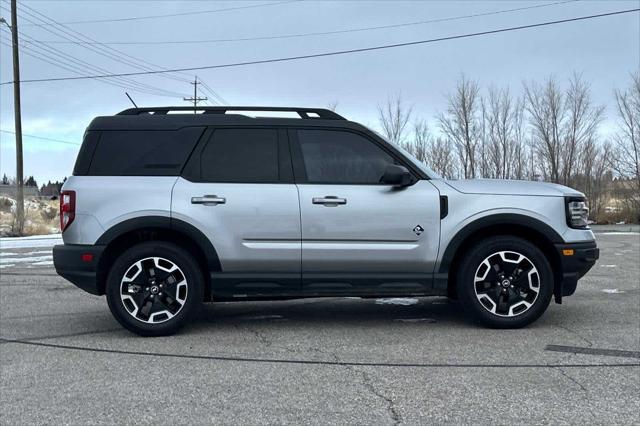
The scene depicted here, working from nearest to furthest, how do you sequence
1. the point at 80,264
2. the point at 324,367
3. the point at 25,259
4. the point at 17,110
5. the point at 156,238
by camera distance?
the point at 324,367 < the point at 80,264 < the point at 156,238 < the point at 25,259 < the point at 17,110

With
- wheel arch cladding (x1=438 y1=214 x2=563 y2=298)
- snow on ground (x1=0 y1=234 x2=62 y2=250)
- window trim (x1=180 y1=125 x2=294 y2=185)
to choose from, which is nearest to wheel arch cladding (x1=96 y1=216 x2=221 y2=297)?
window trim (x1=180 y1=125 x2=294 y2=185)

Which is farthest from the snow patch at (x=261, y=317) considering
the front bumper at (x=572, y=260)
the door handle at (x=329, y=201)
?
the front bumper at (x=572, y=260)

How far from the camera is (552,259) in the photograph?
18.2 ft

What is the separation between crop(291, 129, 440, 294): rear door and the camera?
531 centimetres

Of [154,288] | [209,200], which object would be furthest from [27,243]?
[209,200]

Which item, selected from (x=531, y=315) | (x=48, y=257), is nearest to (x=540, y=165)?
(x=48, y=257)

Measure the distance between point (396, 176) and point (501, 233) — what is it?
1230 millimetres

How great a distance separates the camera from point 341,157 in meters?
5.52

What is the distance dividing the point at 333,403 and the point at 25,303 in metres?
5.11

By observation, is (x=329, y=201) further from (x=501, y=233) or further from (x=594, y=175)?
(x=594, y=175)

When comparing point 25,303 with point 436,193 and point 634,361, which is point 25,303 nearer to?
point 436,193

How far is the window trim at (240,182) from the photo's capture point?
17.7 ft

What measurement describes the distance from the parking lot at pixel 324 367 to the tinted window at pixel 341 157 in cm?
150

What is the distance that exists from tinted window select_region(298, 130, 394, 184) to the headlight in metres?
1.77
